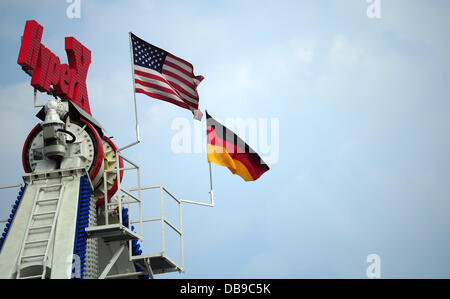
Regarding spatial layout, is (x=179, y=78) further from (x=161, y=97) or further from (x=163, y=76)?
(x=161, y=97)

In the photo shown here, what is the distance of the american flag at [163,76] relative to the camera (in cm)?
2936

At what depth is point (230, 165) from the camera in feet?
103

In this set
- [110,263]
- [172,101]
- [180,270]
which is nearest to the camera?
[110,263]

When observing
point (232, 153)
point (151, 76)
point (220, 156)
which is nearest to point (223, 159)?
point (220, 156)

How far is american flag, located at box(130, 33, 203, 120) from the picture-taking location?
96.3 feet

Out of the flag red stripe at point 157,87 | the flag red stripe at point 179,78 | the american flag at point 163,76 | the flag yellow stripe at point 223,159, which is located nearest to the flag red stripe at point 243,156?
the flag yellow stripe at point 223,159

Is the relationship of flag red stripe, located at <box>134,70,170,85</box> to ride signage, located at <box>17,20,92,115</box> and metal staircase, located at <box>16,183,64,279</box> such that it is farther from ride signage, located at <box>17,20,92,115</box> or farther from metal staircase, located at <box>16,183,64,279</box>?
metal staircase, located at <box>16,183,64,279</box>

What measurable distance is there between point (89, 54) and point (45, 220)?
8.90 meters

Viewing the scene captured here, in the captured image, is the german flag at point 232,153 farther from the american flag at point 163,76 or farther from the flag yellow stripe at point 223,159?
the american flag at point 163,76

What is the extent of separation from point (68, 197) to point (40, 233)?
157cm

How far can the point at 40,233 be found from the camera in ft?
80.3
